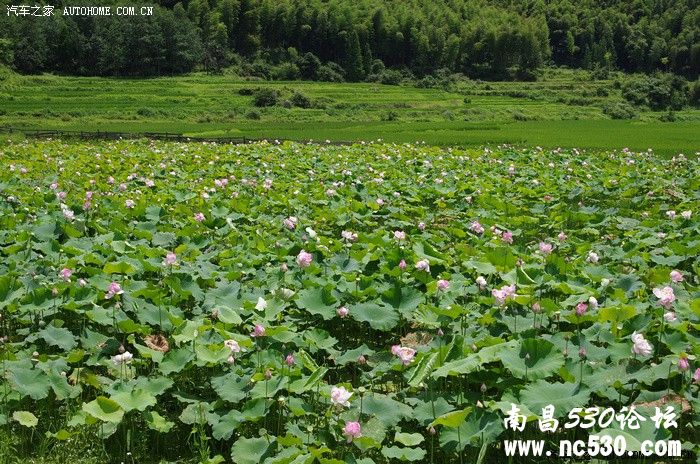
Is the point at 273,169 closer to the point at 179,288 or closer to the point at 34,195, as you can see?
the point at 34,195

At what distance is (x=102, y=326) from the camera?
15.7 ft

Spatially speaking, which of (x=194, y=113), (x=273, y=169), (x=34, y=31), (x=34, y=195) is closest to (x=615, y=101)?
(x=194, y=113)

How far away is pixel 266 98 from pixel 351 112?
347 inches

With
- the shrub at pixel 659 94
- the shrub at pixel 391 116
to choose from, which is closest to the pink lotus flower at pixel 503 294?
the shrub at pixel 391 116

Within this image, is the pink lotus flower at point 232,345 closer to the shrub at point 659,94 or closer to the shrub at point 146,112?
the shrub at point 146,112

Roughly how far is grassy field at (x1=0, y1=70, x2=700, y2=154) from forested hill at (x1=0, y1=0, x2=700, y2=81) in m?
5.47

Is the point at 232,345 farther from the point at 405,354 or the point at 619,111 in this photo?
the point at 619,111

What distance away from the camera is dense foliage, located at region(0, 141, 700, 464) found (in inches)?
132

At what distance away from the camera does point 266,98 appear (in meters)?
59.7

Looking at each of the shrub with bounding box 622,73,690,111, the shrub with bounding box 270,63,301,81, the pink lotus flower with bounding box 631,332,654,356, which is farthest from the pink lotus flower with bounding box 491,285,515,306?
the shrub with bounding box 270,63,301,81

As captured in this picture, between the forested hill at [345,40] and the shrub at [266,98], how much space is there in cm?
2336

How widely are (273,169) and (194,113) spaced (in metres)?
41.5

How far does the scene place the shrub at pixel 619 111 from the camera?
61.2 metres

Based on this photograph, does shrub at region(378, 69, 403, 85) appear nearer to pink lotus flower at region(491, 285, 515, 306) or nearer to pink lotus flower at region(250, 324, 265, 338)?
pink lotus flower at region(491, 285, 515, 306)
